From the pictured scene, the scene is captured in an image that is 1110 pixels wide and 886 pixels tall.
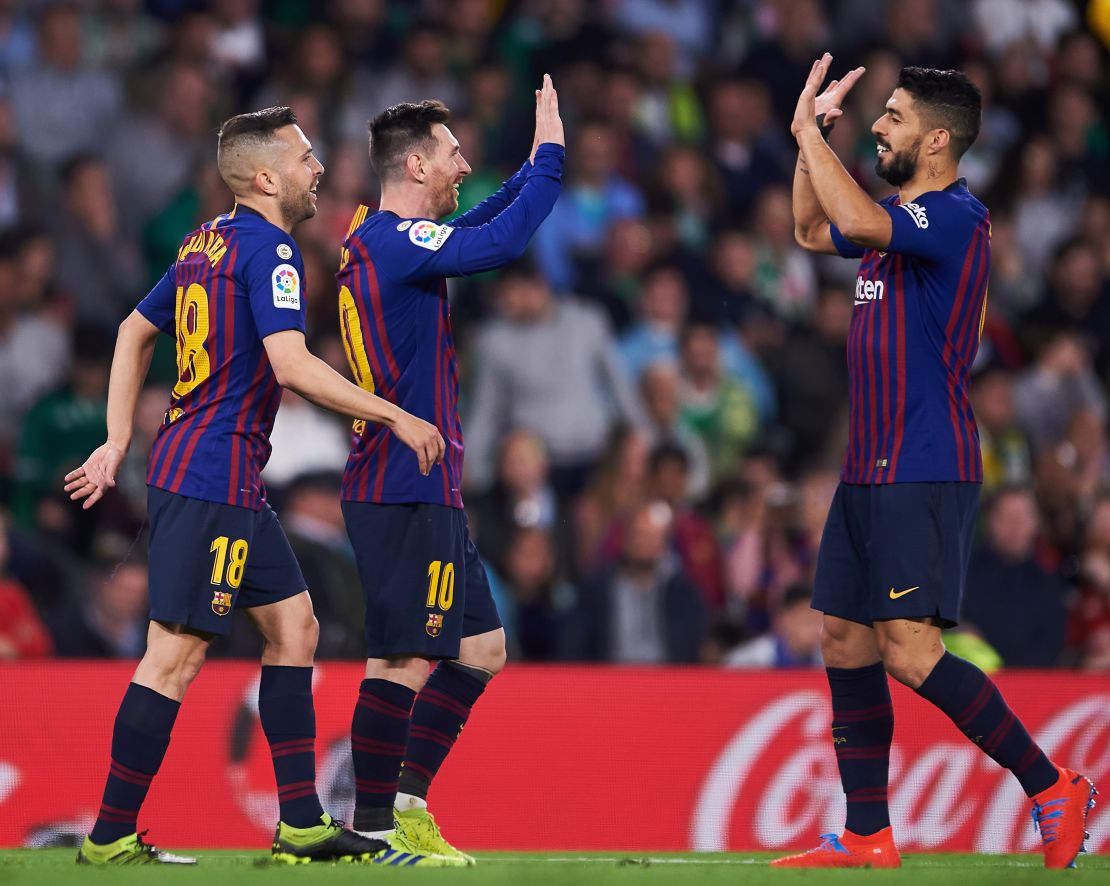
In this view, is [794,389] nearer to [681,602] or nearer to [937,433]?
[681,602]

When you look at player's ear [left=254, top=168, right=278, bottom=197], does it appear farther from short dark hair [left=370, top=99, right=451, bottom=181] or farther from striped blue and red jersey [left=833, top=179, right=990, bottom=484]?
striped blue and red jersey [left=833, top=179, right=990, bottom=484]

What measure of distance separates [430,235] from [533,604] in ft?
13.1

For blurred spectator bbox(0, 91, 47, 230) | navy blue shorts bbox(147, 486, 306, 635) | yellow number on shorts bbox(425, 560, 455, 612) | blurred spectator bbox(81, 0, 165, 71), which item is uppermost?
blurred spectator bbox(81, 0, 165, 71)

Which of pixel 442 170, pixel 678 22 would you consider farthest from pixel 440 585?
pixel 678 22

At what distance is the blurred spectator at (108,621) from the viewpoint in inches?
334

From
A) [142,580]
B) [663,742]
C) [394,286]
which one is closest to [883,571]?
[394,286]

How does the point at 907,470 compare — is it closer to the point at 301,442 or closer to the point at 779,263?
the point at 301,442

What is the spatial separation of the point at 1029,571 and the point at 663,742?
2638 millimetres

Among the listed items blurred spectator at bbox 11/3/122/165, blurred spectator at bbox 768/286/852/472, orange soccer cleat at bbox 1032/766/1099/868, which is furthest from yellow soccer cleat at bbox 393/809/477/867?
blurred spectator at bbox 11/3/122/165

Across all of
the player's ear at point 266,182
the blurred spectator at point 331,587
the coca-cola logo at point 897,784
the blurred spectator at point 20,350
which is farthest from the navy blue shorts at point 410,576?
the blurred spectator at point 20,350

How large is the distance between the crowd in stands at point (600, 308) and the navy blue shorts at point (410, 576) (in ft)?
9.75

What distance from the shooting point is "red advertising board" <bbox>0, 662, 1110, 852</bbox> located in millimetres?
7293

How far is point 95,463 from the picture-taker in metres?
5.41

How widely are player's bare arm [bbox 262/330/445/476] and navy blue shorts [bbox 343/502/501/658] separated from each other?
452 mm
